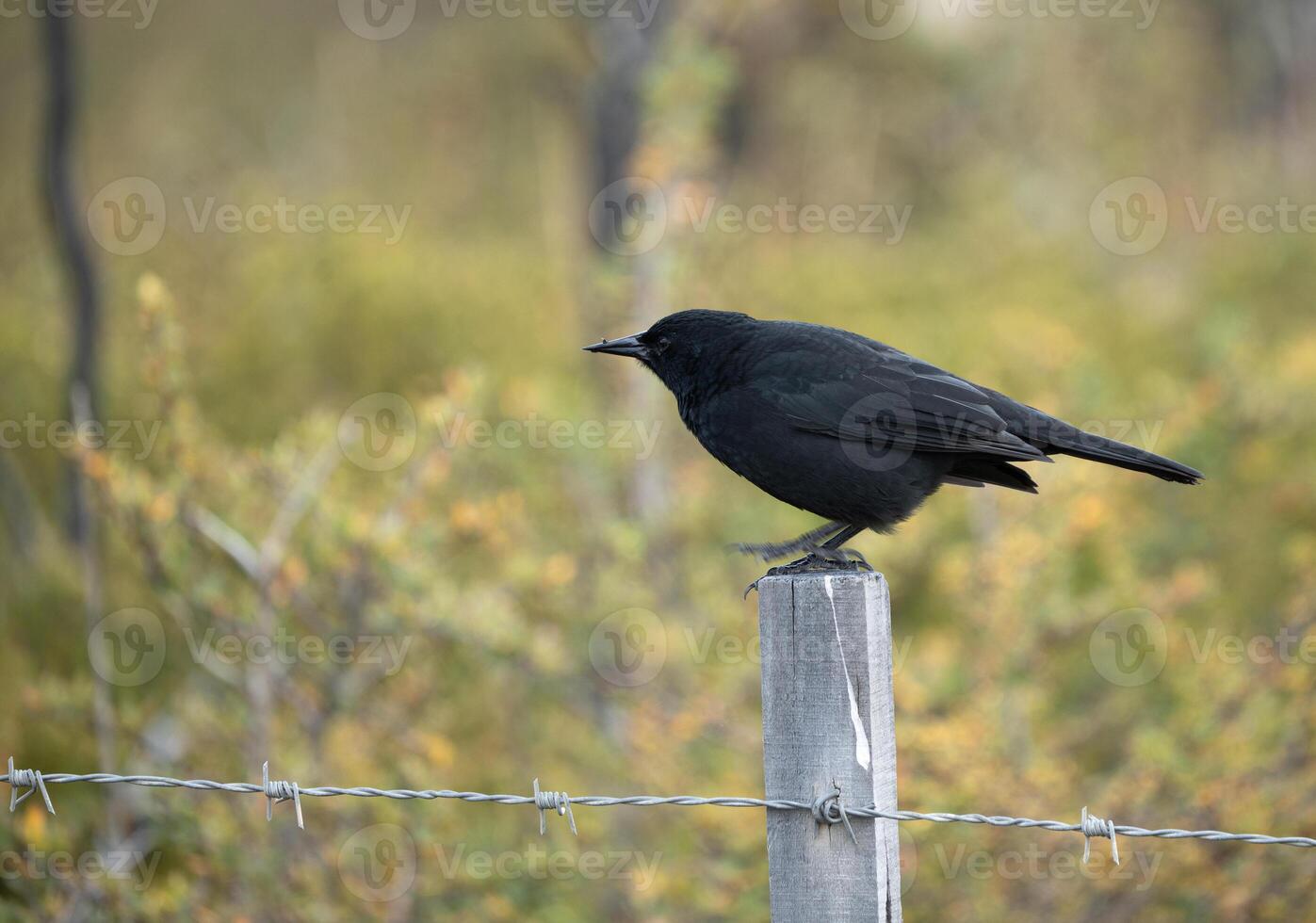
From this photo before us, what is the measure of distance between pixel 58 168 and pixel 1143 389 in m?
6.11

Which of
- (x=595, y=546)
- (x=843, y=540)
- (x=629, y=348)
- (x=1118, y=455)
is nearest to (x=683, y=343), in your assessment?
(x=629, y=348)

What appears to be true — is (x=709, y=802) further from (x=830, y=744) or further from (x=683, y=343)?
(x=683, y=343)

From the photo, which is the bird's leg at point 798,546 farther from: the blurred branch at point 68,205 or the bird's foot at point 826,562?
the blurred branch at point 68,205

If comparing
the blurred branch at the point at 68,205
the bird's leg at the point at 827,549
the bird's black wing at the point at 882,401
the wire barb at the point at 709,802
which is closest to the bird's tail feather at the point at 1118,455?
the bird's black wing at the point at 882,401

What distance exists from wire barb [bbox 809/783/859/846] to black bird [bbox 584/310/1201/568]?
1.00 meters

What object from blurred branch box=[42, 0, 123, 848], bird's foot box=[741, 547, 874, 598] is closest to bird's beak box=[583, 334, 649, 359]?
bird's foot box=[741, 547, 874, 598]

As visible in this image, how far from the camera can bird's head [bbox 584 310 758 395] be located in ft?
12.9

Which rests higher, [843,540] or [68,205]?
[68,205]

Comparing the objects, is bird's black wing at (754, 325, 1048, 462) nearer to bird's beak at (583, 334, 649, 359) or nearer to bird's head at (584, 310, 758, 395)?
bird's head at (584, 310, 758, 395)

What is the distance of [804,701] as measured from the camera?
2441 mm

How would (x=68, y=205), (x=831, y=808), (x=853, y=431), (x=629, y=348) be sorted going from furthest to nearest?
(x=68, y=205), (x=629, y=348), (x=853, y=431), (x=831, y=808)

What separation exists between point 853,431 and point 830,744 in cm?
133

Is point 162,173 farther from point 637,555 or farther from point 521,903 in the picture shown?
point 521,903

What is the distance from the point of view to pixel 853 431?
3.60 m
